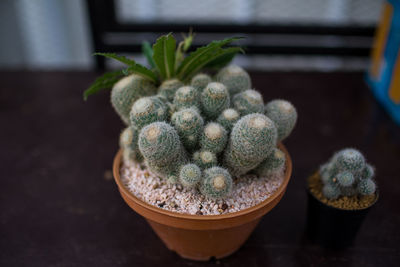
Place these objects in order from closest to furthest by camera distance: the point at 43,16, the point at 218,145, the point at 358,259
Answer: the point at 218,145 < the point at 358,259 < the point at 43,16

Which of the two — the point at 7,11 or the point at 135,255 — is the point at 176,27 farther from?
the point at 7,11

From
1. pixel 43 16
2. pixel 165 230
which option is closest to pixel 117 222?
pixel 165 230

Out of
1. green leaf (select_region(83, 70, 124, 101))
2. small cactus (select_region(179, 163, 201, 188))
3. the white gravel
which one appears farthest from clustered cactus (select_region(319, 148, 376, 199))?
green leaf (select_region(83, 70, 124, 101))

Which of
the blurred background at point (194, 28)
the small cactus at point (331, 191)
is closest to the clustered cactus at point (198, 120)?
the small cactus at point (331, 191)

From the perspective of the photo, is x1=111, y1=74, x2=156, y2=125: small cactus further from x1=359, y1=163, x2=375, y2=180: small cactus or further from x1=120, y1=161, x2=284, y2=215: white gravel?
x1=359, y1=163, x2=375, y2=180: small cactus

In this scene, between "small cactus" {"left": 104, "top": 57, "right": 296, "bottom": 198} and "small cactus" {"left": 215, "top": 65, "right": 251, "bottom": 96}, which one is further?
"small cactus" {"left": 215, "top": 65, "right": 251, "bottom": 96}

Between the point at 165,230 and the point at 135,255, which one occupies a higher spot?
the point at 165,230

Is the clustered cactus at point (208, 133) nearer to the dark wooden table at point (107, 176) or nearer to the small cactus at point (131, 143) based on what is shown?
the small cactus at point (131, 143)
